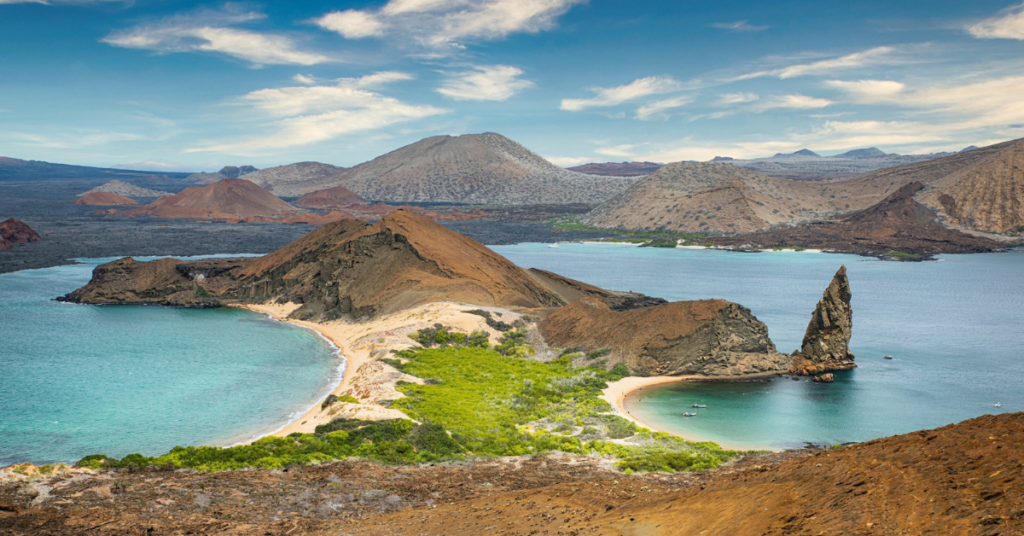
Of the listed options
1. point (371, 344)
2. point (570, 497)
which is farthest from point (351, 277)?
point (570, 497)

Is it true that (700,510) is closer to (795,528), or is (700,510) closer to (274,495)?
(795,528)

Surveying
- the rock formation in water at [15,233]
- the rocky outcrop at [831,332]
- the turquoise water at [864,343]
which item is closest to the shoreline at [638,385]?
the turquoise water at [864,343]

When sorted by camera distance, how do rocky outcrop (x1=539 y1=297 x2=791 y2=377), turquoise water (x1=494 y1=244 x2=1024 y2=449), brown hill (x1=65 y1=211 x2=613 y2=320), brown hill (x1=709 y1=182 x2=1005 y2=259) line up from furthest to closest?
brown hill (x1=709 y1=182 x2=1005 y2=259) < brown hill (x1=65 y1=211 x2=613 y2=320) < rocky outcrop (x1=539 y1=297 x2=791 y2=377) < turquoise water (x1=494 y1=244 x2=1024 y2=449)

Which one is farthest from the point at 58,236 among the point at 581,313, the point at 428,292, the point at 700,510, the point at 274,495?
the point at 700,510

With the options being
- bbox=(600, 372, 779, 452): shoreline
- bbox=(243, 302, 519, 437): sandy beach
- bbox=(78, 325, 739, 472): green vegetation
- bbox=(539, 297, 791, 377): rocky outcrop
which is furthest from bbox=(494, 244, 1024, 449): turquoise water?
bbox=(243, 302, 519, 437): sandy beach

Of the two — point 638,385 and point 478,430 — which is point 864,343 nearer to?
point 638,385

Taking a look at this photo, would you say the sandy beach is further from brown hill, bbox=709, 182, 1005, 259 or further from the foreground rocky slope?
brown hill, bbox=709, 182, 1005, 259
